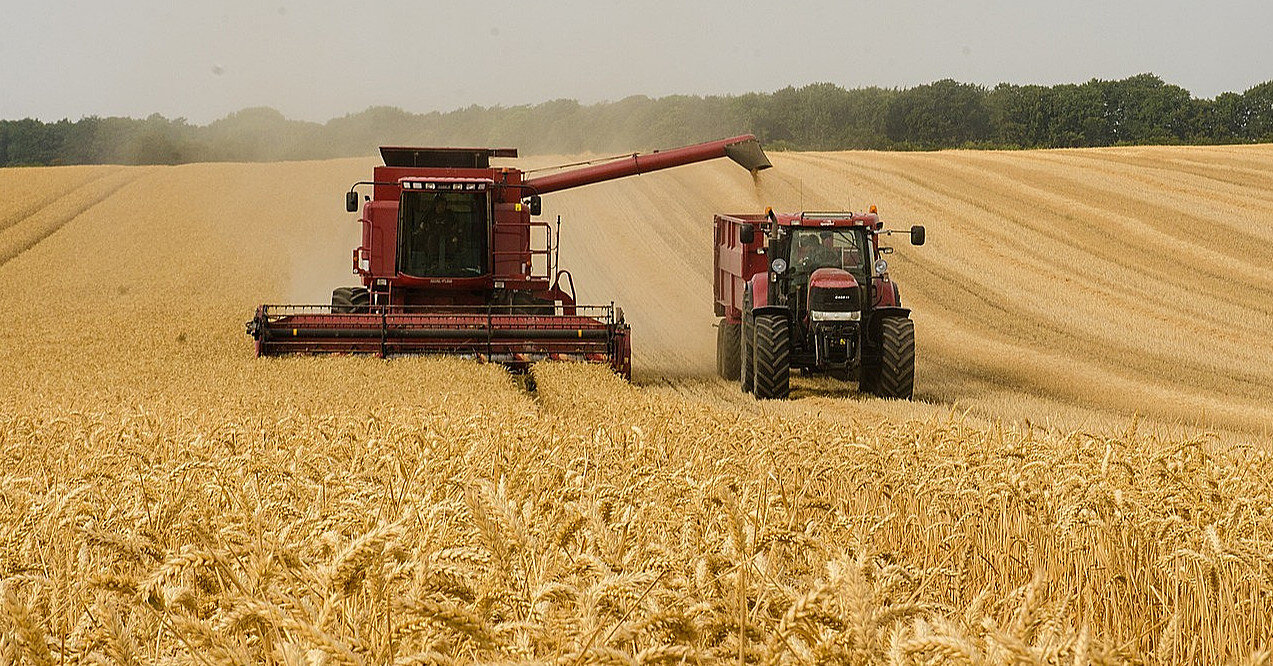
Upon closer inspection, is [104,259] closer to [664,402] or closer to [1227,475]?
[664,402]

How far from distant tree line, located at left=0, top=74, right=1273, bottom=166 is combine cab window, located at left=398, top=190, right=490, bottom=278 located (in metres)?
31.8

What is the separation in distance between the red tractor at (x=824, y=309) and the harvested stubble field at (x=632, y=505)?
1.41ft

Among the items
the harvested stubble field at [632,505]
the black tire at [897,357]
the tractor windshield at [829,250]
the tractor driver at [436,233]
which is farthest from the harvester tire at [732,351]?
the tractor driver at [436,233]

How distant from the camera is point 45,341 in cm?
1731

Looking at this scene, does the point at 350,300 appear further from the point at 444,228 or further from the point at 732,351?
the point at 732,351

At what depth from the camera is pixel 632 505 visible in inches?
158

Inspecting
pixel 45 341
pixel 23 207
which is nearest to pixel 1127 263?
pixel 45 341

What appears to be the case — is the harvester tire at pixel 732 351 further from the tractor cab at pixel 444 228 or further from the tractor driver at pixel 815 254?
the tractor cab at pixel 444 228

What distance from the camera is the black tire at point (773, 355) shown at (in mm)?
13438

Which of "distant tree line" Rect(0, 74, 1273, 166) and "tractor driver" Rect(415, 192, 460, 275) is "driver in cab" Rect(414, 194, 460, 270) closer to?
"tractor driver" Rect(415, 192, 460, 275)

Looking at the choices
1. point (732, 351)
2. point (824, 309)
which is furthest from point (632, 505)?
point (732, 351)

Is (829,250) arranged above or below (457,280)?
above

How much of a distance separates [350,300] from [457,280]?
5.40 feet

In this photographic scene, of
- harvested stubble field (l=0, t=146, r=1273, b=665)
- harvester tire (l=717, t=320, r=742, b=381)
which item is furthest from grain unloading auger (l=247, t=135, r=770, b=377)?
harvester tire (l=717, t=320, r=742, b=381)
